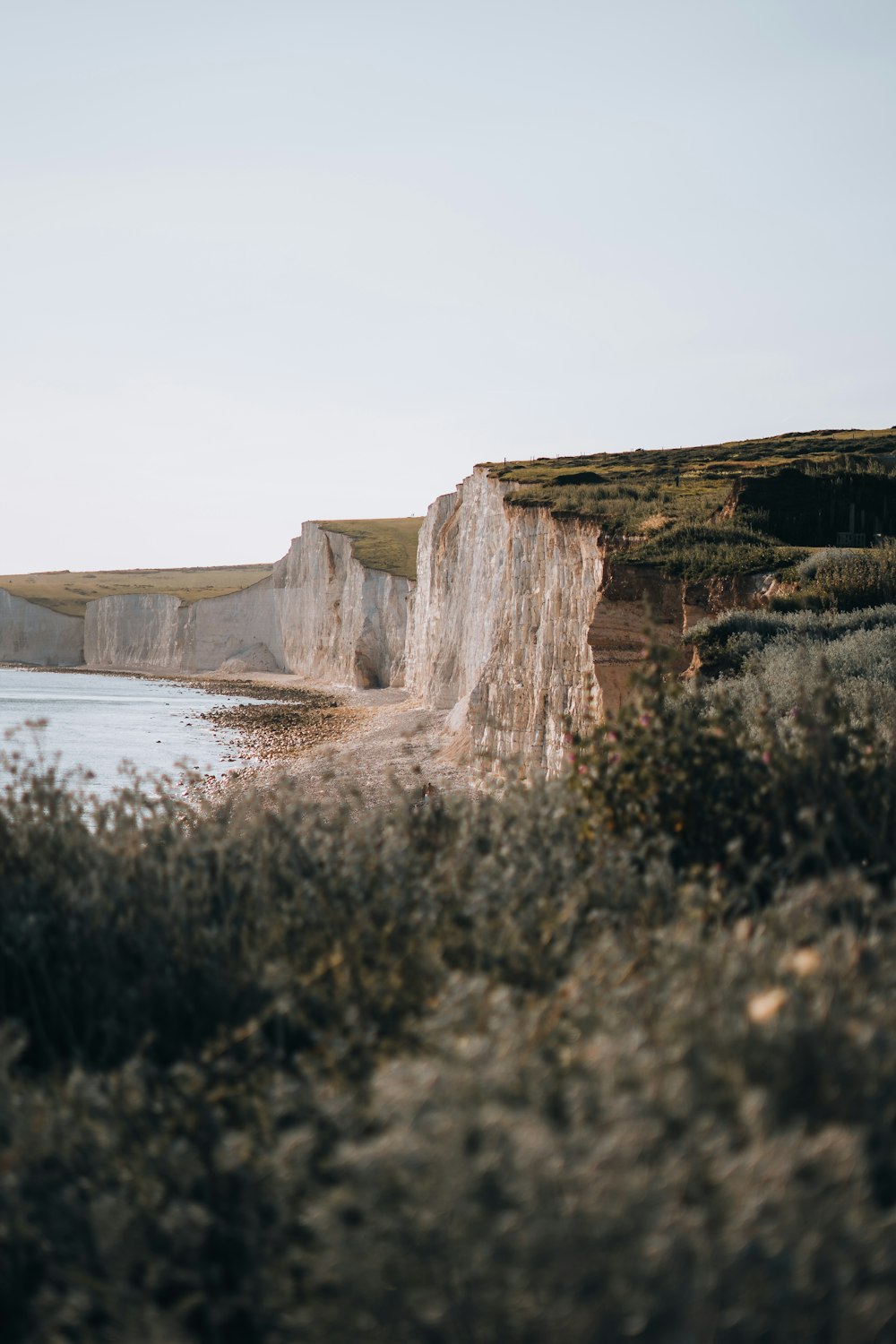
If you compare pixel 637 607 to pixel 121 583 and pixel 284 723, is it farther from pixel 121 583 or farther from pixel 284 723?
pixel 121 583

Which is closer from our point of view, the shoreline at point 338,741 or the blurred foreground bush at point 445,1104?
the blurred foreground bush at point 445,1104

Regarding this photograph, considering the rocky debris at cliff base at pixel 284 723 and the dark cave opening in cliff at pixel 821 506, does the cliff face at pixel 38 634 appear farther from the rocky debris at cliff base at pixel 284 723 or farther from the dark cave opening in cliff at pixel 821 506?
the dark cave opening in cliff at pixel 821 506

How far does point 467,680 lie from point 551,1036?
35313mm

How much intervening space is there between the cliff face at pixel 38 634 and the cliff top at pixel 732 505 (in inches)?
3242

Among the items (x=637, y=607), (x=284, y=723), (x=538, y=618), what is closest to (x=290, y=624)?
(x=284, y=723)

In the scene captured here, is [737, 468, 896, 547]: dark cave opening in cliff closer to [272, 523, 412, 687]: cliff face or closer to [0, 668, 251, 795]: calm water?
[0, 668, 251, 795]: calm water

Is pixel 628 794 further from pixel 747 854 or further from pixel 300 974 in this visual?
pixel 300 974

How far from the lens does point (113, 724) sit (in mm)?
48781

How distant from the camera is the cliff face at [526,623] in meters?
20.9

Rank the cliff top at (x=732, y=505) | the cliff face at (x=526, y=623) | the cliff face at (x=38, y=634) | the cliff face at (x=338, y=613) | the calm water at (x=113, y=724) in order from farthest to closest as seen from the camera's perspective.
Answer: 1. the cliff face at (x=38, y=634)
2. the cliff face at (x=338, y=613)
3. the calm water at (x=113, y=724)
4. the cliff face at (x=526, y=623)
5. the cliff top at (x=732, y=505)

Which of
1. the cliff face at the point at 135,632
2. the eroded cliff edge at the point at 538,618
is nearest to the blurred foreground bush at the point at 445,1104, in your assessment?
the eroded cliff edge at the point at 538,618

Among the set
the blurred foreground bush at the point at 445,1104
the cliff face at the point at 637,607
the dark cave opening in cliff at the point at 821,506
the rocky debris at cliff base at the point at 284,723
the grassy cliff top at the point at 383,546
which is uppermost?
the grassy cliff top at the point at 383,546

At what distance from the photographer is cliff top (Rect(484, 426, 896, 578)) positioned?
58.0ft

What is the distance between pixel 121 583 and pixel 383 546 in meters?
72.6
